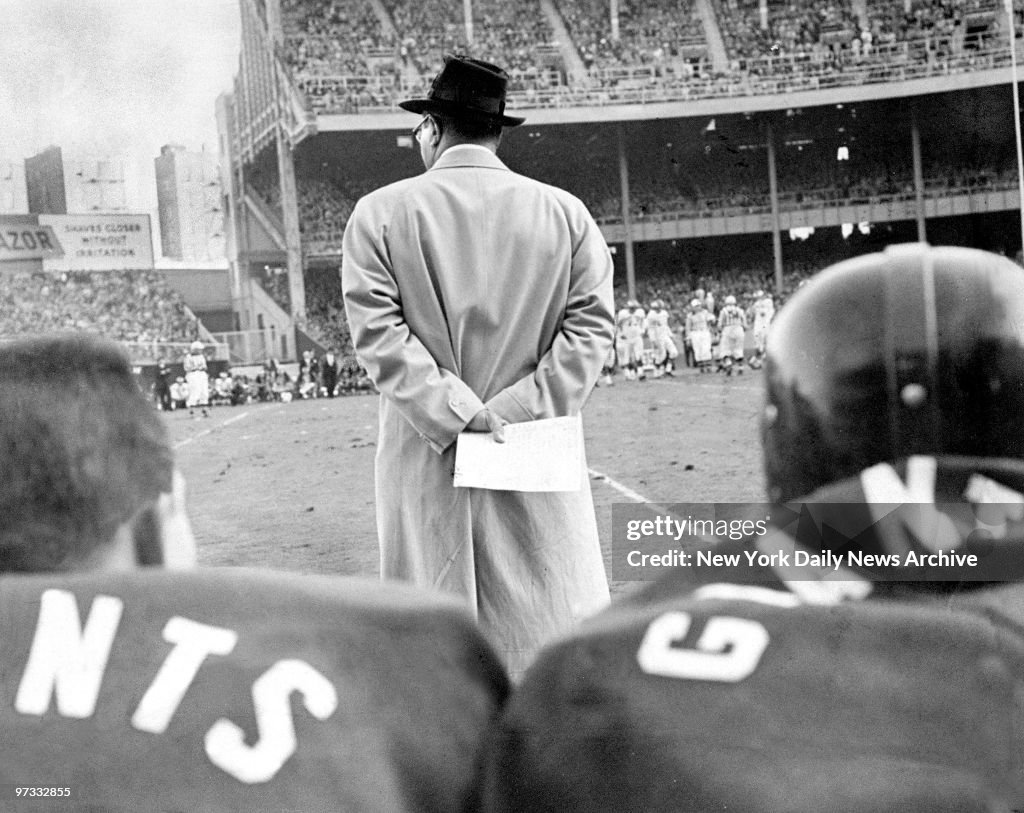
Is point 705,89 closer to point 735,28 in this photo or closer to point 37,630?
point 735,28

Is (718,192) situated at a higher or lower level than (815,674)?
higher

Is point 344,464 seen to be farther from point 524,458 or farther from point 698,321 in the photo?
point 524,458

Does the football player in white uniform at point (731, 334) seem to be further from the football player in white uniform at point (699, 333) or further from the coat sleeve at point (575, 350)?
the coat sleeve at point (575, 350)

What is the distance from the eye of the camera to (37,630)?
41 centimetres

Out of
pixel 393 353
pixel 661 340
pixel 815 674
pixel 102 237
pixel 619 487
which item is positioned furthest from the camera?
pixel 661 340

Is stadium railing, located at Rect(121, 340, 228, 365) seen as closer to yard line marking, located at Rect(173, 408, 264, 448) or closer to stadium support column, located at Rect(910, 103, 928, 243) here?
yard line marking, located at Rect(173, 408, 264, 448)

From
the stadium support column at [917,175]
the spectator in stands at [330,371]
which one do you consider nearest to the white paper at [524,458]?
the stadium support column at [917,175]

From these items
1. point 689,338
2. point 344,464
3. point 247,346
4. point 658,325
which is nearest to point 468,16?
point 344,464

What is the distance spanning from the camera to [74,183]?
2236 millimetres

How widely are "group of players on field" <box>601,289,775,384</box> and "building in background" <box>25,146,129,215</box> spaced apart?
12.1ft

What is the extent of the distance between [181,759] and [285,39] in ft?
9.82

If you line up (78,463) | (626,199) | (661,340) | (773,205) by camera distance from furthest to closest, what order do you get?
(661,340) → (626,199) → (773,205) → (78,463)

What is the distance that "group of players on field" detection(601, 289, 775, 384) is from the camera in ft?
20.4

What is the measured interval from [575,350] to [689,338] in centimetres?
676
